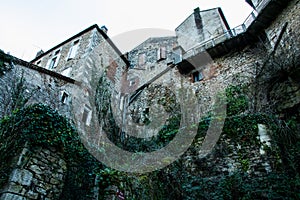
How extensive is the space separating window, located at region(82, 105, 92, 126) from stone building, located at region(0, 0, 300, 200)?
45mm

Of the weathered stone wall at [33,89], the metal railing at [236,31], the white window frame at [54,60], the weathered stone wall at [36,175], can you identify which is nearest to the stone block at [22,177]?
the weathered stone wall at [36,175]

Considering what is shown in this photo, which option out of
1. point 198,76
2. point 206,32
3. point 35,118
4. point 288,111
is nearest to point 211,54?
point 198,76

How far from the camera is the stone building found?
5140mm

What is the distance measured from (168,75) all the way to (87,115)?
498 centimetres

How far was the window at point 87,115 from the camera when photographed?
9492 millimetres

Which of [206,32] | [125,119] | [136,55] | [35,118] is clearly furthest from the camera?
[136,55]

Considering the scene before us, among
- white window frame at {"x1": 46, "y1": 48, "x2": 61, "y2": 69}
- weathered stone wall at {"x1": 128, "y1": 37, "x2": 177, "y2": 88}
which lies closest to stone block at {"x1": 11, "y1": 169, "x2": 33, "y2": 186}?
white window frame at {"x1": 46, "y1": 48, "x2": 61, "y2": 69}

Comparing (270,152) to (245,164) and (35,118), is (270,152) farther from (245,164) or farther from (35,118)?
(35,118)

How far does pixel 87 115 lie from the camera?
9766 mm

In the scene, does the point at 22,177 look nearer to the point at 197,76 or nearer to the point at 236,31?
the point at 197,76

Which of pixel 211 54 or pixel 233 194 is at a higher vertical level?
pixel 211 54

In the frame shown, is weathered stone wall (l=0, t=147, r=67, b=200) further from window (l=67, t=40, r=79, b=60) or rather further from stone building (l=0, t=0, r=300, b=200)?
window (l=67, t=40, r=79, b=60)

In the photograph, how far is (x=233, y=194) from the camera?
4277mm

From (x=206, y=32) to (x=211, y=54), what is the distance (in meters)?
2.64
